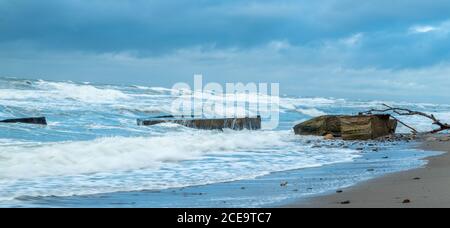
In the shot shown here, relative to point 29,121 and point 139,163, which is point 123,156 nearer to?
point 139,163

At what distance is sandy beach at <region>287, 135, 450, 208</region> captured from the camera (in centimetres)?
508

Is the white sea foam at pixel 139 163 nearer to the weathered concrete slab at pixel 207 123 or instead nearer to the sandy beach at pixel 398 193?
the sandy beach at pixel 398 193

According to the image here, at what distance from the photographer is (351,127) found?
51.5 ft

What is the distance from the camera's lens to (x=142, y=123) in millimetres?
18141

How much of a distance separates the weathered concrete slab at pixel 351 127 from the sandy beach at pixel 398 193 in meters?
7.30

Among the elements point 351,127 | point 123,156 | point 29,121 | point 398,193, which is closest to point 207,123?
point 351,127

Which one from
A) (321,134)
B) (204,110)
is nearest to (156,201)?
(321,134)

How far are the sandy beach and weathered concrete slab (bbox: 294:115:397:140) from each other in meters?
7.30

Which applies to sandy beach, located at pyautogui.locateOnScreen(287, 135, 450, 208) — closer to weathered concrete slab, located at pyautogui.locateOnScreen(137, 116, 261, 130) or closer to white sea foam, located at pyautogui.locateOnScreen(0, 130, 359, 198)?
white sea foam, located at pyautogui.locateOnScreen(0, 130, 359, 198)

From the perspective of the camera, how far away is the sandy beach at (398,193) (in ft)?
Result: 16.7

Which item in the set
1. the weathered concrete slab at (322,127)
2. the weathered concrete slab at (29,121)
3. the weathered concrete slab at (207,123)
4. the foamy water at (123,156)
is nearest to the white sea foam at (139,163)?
the foamy water at (123,156)

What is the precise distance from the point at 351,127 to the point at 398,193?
1004 cm
